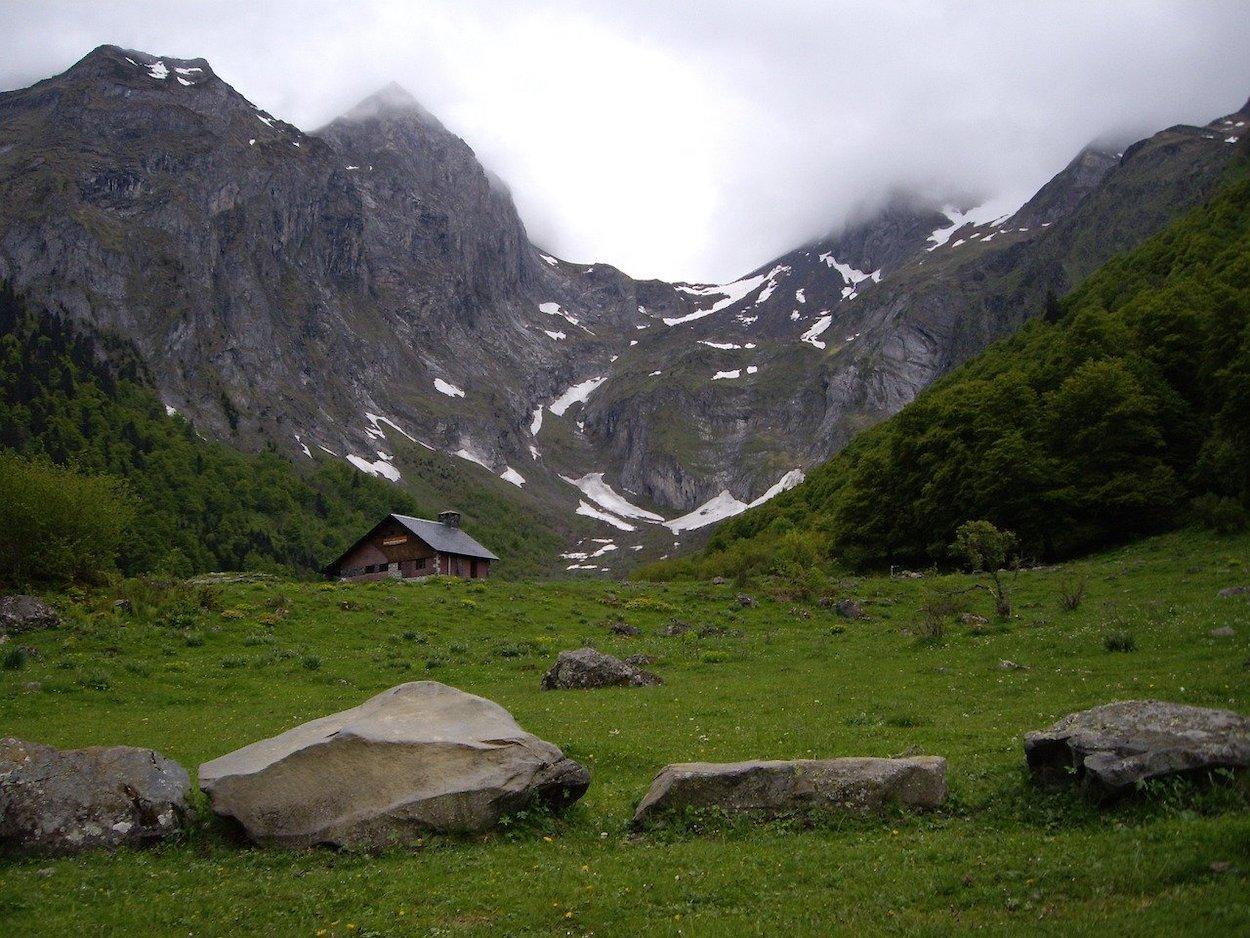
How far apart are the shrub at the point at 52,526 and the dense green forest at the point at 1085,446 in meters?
40.8

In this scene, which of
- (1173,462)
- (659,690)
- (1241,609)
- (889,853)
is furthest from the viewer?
(1173,462)

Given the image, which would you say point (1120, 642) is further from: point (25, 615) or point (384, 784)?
point (25, 615)

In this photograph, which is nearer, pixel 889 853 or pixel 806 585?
pixel 889 853

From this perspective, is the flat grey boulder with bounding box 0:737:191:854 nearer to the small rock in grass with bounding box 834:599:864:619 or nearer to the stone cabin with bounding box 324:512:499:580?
the small rock in grass with bounding box 834:599:864:619

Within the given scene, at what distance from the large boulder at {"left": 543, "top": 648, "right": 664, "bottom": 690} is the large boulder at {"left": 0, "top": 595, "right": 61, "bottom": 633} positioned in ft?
75.7

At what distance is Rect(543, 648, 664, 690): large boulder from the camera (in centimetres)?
2802

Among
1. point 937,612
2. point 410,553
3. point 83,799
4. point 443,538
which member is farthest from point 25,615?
point 443,538

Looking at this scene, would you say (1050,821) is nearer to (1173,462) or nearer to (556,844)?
(556,844)

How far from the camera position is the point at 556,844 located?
40.9 ft

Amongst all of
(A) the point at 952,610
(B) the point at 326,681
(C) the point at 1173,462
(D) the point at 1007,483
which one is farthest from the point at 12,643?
(C) the point at 1173,462

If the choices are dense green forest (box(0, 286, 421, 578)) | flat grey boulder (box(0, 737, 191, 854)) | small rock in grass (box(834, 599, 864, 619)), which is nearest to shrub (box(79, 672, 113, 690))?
flat grey boulder (box(0, 737, 191, 854))

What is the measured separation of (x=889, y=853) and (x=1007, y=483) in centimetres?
5584

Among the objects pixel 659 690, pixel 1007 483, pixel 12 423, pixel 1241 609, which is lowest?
pixel 659 690

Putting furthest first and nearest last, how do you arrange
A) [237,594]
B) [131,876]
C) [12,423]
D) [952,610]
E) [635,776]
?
[12,423] → [237,594] → [952,610] → [635,776] → [131,876]
